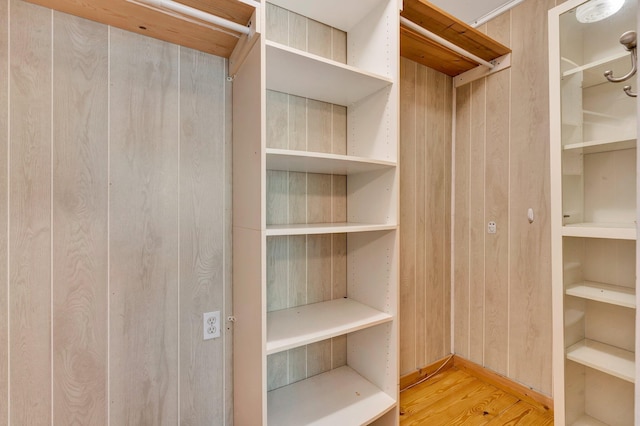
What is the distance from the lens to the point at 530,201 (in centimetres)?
174

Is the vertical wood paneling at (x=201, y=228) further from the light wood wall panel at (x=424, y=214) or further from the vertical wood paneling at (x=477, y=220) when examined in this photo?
the vertical wood paneling at (x=477, y=220)

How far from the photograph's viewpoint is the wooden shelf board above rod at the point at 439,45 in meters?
1.44

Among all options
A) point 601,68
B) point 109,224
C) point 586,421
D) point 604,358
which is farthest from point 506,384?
point 109,224

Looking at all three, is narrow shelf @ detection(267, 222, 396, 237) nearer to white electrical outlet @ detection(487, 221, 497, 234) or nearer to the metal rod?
the metal rod

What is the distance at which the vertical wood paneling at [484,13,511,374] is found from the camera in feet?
6.08

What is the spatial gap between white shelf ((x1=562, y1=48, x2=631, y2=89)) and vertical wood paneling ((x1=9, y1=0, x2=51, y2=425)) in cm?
213

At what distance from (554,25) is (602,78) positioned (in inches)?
12.6

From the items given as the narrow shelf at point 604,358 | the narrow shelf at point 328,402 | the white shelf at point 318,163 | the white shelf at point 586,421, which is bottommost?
the white shelf at point 586,421

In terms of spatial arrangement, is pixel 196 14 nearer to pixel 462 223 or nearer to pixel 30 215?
pixel 30 215

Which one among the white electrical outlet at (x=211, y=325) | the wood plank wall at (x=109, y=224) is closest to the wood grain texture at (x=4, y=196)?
the wood plank wall at (x=109, y=224)

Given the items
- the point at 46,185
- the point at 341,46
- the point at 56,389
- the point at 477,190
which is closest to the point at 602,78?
the point at 477,190

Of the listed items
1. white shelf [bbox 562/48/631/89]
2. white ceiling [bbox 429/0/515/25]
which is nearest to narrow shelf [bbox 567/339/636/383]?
white shelf [bbox 562/48/631/89]

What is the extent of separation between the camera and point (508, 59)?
6.00 ft

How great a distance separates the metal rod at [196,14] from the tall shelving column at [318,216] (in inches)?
4.7
